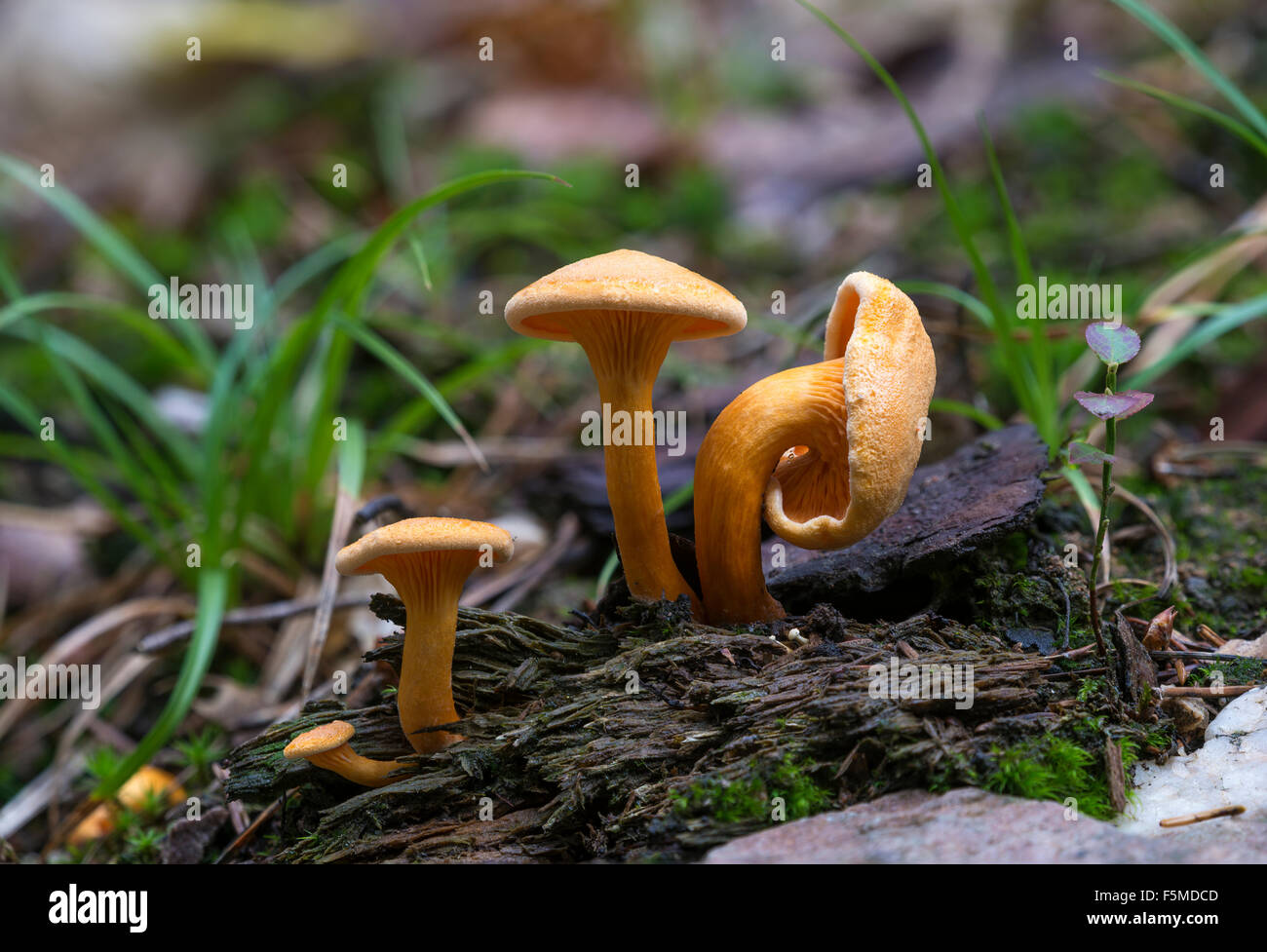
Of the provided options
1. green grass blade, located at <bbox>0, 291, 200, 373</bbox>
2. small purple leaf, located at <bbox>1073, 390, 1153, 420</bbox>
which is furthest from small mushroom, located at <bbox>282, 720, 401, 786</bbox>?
green grass blade, located at <bbox>0, 291, 200, 373</bbox>

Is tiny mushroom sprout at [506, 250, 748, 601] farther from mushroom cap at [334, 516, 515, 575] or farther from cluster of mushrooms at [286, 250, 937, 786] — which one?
mushroom cap at [334, 516, 515, 575]

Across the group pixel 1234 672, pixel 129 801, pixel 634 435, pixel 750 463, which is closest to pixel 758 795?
pixel 750 463

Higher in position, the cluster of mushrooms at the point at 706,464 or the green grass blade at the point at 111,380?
the green grass blade at the point at 111,380

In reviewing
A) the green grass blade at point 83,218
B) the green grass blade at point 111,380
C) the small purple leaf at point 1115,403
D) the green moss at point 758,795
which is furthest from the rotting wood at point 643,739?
the green grass blade at point 83,218

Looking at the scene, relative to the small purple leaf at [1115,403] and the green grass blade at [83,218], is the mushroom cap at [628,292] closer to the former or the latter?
the small purple leaf at [1115,403]

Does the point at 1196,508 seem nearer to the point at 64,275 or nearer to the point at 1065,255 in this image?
the point at 1065,255

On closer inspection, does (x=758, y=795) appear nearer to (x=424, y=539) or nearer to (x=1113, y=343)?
(x=424, y=539)
